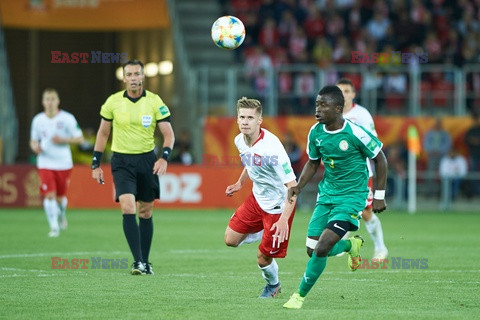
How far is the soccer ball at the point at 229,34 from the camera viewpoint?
12.7 metres

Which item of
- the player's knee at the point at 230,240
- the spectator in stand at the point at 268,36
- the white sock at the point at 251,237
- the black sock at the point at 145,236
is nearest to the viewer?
the player's knee at the point at 230,240

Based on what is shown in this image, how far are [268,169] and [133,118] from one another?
9.04ft

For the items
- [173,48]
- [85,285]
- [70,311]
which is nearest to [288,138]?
[173,48]

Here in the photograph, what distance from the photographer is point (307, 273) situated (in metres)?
8.99

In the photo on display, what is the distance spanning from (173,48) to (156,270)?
1861 centimetres

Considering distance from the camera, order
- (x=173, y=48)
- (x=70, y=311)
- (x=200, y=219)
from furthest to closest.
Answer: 1. (x=173, y=48)
2. (x=200, y=219)
3. (x=70, y=311)

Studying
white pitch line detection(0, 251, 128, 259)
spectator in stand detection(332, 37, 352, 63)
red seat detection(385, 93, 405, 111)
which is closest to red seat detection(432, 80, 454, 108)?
red seat detection(385, 93, 405, 111)

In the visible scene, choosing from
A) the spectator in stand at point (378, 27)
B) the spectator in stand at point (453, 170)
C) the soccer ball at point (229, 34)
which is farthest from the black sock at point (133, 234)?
the spectator in stand at point (378, 27)

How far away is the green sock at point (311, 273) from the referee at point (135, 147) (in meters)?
3.42

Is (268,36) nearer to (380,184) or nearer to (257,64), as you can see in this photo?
(257,64)

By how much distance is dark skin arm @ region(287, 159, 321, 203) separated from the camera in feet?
31.0

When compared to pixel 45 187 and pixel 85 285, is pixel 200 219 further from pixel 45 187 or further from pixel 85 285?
pixel 85 285

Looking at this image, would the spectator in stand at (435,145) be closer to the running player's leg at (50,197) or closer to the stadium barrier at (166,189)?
the stadium barrier at (166,189)

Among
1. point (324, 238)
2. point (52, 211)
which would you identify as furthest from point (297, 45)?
point (324, 238)
